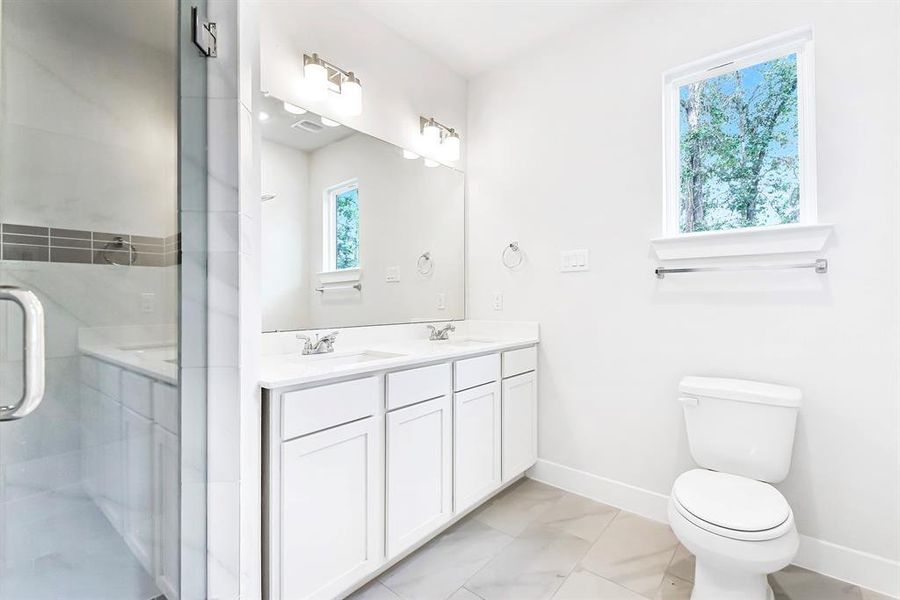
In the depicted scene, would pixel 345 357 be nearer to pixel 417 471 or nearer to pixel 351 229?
pixel 417 471

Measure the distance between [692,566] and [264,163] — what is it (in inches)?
96.6

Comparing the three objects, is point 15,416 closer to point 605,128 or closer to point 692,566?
point 692,566

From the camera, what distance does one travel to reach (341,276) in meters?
2.08

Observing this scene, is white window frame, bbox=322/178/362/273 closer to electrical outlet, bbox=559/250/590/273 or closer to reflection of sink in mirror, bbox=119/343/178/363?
reflection of sink in mirror, bbox=119/343/178/363

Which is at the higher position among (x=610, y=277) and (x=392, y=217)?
(x=392, y=217)

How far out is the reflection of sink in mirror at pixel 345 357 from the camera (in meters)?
1.75

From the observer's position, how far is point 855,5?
154cm

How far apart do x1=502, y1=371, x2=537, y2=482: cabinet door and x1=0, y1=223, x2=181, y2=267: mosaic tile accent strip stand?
5.32ft

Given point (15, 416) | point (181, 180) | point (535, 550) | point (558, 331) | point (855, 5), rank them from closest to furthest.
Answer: point (15, 416) → point (181, 180) → point (855, 5) → point (535, 550) → point (558, 331)

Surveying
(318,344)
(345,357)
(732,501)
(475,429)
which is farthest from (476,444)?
(732,501)

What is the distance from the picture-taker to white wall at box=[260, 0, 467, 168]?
1.77m

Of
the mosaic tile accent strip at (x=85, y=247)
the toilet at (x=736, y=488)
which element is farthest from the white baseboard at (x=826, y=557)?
the mosaic tile accent strip at (x=85, y=247)

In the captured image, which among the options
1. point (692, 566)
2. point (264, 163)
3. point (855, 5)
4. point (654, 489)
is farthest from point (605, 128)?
point (692, 566)

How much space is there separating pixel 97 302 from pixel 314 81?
4.55 ft
